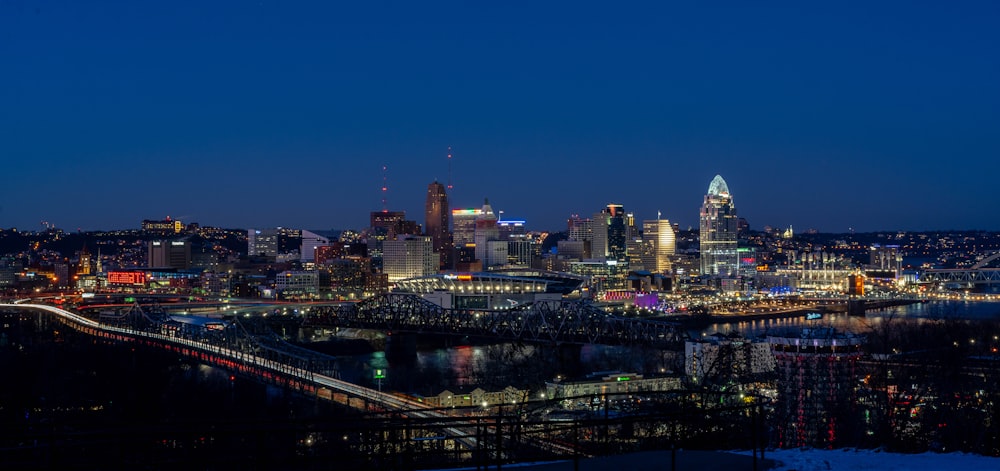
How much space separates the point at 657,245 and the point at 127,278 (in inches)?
3031

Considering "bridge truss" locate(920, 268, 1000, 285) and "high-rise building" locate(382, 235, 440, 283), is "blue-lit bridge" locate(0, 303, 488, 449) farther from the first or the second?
"bridge truss" locate(920, 268, 1000, 285)

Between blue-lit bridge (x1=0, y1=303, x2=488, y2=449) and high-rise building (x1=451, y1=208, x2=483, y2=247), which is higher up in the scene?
high-rise building (x1=451, y1=208, x2=483, y2=247)

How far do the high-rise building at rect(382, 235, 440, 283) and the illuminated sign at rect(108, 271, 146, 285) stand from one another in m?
28.5

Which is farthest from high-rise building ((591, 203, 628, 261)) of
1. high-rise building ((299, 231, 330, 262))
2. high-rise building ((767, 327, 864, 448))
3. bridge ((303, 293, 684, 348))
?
high-rise building ((767, 327, 864, 448))

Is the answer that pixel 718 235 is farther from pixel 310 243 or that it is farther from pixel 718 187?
pixel 310 243

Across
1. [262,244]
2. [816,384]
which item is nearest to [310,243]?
[262,244]

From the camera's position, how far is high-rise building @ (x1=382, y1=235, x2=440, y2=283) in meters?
133

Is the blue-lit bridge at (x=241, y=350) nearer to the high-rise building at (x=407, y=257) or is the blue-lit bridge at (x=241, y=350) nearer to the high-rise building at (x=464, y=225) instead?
the high-rise building at (x=407, y=257)

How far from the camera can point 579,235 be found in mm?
176125

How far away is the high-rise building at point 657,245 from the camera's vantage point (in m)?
170

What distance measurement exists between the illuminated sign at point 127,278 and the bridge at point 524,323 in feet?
208

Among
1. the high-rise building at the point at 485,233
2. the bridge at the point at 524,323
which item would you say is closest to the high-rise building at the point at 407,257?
the high-rise building at the point at 485,233

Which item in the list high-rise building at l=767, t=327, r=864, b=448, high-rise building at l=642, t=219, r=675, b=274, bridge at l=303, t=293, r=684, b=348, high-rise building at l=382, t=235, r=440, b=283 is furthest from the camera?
high-rise building at l=642, t=219, r=675, b=274

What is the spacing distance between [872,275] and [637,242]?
3526cm
